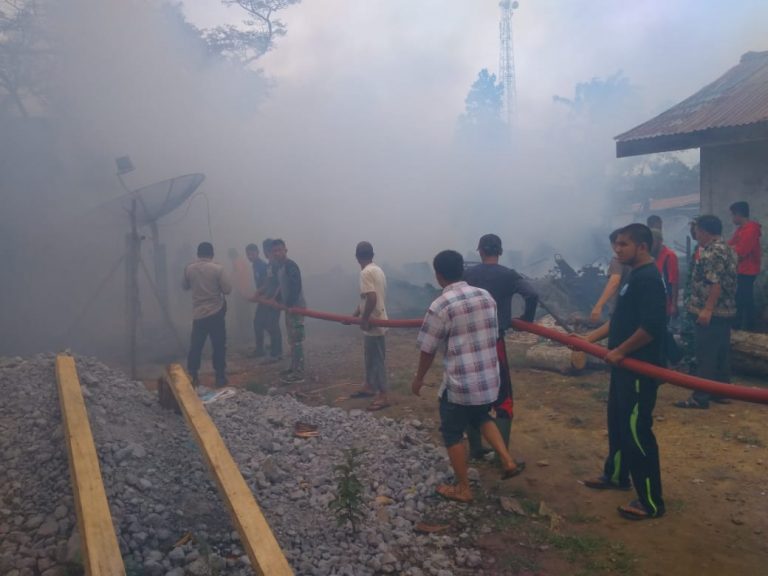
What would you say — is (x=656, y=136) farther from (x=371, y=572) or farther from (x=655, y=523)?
(x=371, y=572)

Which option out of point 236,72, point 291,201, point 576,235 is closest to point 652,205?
point 576,235

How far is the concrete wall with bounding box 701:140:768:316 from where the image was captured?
29.5 feet

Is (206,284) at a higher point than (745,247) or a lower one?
lower

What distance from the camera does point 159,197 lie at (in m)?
10.3

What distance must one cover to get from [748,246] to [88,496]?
24.0 ft

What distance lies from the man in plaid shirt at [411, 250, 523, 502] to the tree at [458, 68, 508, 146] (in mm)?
23825

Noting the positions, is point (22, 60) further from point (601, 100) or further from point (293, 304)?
point (601, 100)

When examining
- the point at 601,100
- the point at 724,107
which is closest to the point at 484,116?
the point at 601,100

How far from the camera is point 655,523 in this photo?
397 cm

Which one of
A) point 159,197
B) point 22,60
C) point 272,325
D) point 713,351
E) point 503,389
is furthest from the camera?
point 22,60

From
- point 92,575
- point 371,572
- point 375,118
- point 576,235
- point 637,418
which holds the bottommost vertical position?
point 371,572

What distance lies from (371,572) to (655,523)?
1.88 m

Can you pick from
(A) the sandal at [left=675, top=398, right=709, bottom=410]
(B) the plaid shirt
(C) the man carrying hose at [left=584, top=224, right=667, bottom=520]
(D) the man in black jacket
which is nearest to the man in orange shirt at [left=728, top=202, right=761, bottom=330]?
(A) the sandal at [left=675, top=398, right=709, bottom=410]

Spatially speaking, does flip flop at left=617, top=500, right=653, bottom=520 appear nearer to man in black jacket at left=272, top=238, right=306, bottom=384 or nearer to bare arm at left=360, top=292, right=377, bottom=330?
bare arm at left=360, top=292, right=377, bottom=330
